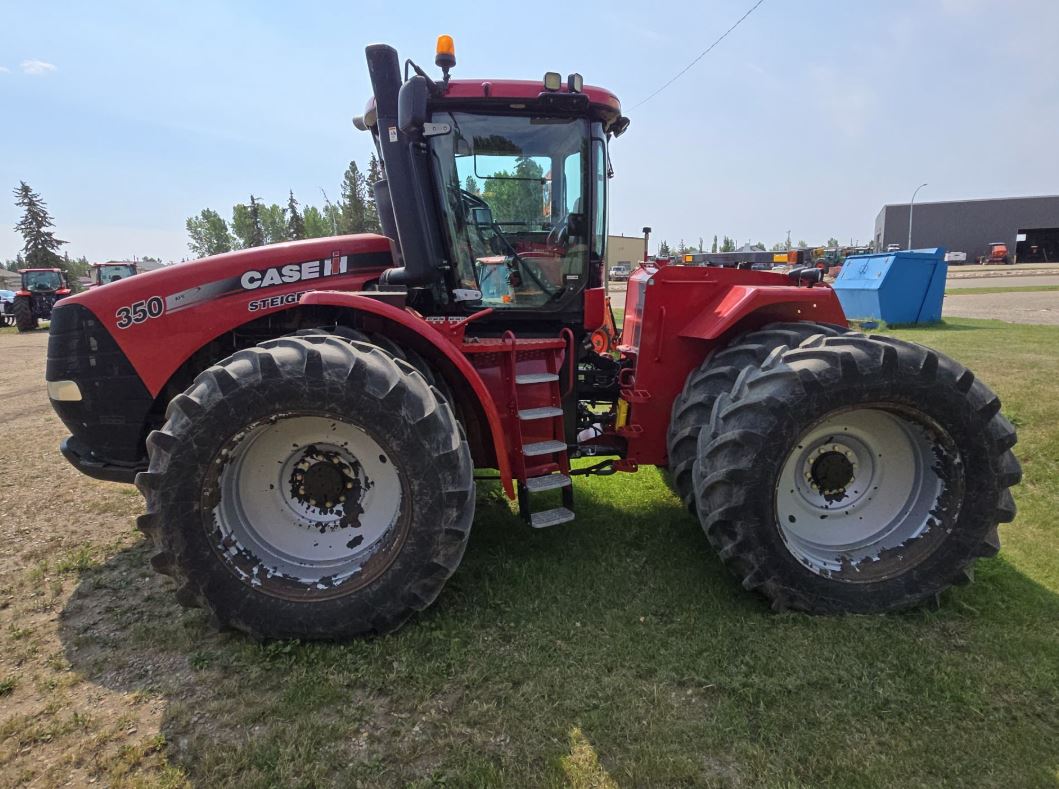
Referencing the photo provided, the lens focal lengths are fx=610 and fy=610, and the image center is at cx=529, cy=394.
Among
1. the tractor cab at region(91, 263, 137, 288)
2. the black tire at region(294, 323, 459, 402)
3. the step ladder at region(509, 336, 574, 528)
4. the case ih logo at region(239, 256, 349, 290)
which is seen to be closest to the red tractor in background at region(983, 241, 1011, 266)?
the tractor cab at region(91, 263, 137, 288)

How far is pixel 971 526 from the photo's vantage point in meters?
2.98

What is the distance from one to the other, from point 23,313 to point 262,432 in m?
23.8

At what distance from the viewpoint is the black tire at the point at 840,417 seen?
2834mm

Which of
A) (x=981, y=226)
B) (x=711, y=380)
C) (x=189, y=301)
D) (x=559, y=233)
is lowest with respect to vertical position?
(x=711, y=380)

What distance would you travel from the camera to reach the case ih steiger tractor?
2730mm

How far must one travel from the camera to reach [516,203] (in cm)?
354

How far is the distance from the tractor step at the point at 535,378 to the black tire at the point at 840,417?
0.93 m

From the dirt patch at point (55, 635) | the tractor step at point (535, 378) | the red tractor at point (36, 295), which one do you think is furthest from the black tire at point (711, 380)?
the red tractor at point (36, 295)

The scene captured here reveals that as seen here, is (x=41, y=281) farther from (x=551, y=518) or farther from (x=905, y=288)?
(x=905, y=288)

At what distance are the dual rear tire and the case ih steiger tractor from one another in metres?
0.01

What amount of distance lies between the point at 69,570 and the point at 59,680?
1.19 metres

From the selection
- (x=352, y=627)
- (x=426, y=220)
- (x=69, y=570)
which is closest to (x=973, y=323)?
(x=426, y=220)

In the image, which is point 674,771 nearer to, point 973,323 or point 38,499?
point 38,499

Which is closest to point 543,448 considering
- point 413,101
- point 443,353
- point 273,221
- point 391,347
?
point 443,353
